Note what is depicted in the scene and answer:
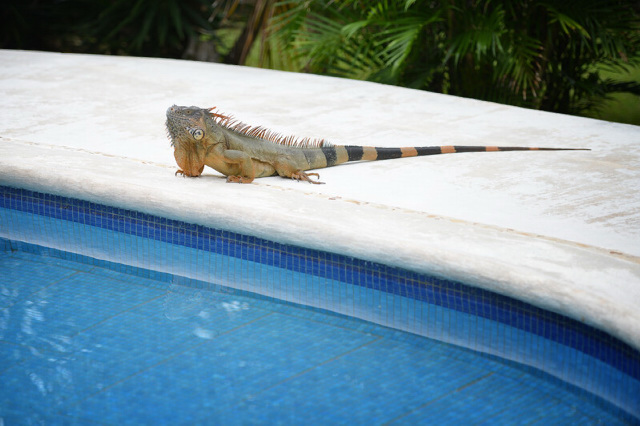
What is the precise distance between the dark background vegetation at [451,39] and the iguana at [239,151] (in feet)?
5.19

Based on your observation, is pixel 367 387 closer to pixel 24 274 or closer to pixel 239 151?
pixel 239 151

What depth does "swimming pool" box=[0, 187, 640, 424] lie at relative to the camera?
241 centimetres

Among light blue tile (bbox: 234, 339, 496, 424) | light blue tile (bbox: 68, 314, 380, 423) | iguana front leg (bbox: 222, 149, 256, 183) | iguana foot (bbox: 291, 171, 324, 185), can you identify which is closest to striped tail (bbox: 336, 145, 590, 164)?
iguana foot (bbox: 291, 171, 324, 185)

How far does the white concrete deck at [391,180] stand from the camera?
8.77 feet

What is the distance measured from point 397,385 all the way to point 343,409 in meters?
0.24

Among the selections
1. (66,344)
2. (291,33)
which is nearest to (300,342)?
(66,344)

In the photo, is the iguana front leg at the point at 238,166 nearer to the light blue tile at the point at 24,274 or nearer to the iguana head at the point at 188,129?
the iguana head at the point at 188,129

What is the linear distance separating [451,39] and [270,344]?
3.76 metres

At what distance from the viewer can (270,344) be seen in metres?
2.82

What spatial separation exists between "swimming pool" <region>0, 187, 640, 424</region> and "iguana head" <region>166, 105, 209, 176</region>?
37 cm

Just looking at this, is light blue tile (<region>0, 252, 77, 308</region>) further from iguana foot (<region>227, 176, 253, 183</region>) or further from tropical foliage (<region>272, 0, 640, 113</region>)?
tropical foliage (<region>272, 0, 640, 113</region>)

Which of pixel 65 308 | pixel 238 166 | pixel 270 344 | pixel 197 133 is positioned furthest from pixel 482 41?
pixel 65 308

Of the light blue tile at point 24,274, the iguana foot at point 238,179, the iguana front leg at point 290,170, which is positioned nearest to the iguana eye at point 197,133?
the iguana foot at point 238,179

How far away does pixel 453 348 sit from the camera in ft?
9.08
